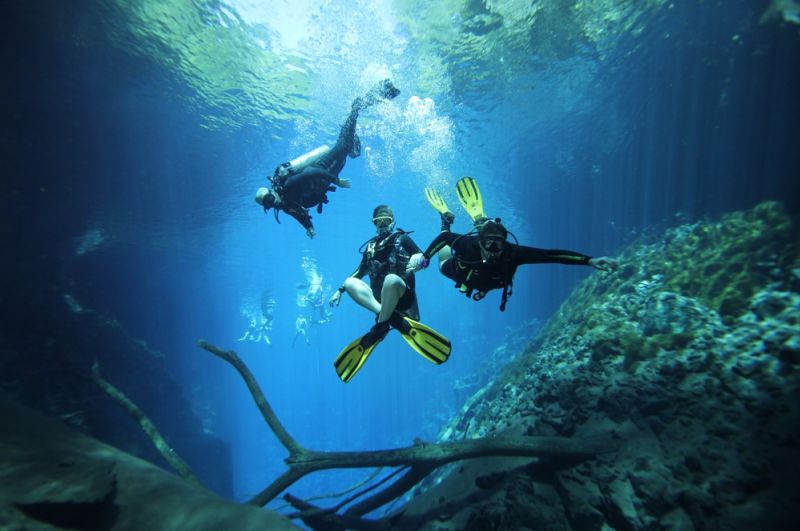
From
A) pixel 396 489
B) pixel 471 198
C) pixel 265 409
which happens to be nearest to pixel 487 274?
pixel 471 198

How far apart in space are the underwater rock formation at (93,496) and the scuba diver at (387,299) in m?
2.14

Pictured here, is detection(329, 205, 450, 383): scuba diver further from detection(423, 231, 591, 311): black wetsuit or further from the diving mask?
detection(423, 231, 591, 311): black wetsuit

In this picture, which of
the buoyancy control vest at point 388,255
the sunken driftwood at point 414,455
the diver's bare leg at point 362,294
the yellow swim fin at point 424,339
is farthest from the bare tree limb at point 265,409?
the buoyancy control vest at point 388,255

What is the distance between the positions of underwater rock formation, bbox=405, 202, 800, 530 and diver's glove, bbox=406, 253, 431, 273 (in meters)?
3.12

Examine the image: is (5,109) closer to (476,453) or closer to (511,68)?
(476,453)

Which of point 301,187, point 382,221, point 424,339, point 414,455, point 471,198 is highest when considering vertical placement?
point 301,187

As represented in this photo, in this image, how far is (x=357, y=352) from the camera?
5.08m

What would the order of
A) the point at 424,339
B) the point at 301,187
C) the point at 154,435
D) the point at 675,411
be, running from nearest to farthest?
the point at 675,411, the point at 424,339, the point at 154,435, the point at 301,187

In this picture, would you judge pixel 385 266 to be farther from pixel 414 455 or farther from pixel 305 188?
pixel 305 188

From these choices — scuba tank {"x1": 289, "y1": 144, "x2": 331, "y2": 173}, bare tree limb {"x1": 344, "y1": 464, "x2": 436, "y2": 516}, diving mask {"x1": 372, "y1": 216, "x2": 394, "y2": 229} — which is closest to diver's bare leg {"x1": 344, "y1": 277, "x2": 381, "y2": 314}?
diving mask {"x1": 372, "y1": 216, "x2": 394, "y2": 229}

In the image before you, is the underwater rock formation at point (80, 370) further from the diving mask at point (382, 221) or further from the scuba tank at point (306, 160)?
the diving mask at point (382, 221)

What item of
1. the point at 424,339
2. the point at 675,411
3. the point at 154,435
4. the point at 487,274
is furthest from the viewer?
the point at 154,435

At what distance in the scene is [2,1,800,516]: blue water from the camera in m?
10.5

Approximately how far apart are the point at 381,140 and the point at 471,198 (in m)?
14.6
